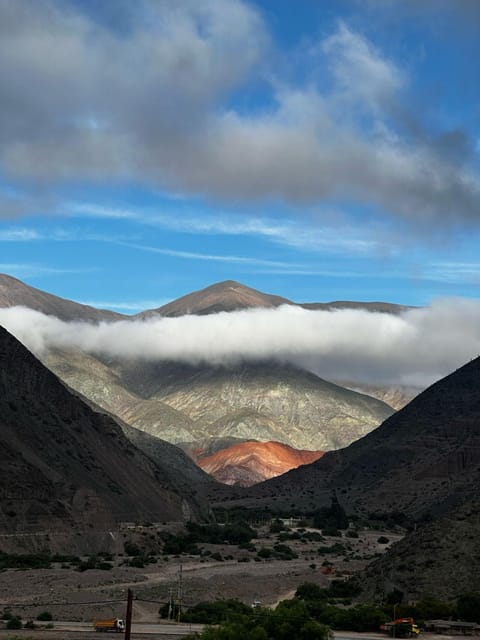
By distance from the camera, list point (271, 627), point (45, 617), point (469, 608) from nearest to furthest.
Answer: point (271, 627)
point (469, 608)
point (45, 617)

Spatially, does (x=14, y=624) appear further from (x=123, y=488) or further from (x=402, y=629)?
(x=123, y=488)

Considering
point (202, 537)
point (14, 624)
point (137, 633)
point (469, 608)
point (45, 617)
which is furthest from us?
point (202, 537)

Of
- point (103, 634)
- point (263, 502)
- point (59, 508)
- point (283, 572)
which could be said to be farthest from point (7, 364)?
point (263, 502)

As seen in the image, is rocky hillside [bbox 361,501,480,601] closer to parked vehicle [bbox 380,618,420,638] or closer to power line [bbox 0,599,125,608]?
parked vehicle [bbox 380,618,420,638]

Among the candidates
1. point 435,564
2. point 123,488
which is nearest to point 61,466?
point 123,488

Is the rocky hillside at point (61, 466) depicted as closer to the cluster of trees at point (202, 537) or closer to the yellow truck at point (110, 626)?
the cluster of trees at point (202, 537)

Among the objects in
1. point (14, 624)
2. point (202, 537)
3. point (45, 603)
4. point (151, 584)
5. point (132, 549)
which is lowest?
point (202, 537)

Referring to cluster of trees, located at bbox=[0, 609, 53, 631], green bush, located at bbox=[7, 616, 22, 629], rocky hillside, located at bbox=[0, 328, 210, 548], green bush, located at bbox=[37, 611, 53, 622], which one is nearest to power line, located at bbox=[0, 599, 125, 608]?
cluster of trees, located at bbox=[0, 609, 53, 631]

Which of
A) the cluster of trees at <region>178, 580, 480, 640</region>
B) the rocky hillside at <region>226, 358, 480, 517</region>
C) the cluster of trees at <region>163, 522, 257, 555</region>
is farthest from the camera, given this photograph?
the rocky hillside at <region>226, 358, 480, 517</region>
